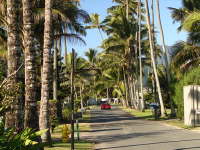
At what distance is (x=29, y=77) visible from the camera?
11094 millimetres

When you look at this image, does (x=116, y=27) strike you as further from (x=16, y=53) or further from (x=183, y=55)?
(x=16, y=53)

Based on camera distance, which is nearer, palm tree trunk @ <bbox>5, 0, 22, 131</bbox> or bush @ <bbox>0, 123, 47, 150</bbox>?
bush @ <bbox>0, 123, 47, 150</bbox>

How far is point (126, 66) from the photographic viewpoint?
64500 millimetres

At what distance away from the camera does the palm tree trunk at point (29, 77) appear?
1080cm

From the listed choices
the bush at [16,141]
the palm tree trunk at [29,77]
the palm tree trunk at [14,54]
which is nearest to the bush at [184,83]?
the palm tree trunk at [14,54]

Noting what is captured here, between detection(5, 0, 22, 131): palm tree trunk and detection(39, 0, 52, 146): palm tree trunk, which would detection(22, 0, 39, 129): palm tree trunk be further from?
detection(39, 0, 52, 146): palm tree trunk

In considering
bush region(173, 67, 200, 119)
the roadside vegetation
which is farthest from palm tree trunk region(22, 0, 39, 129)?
bush region(173, 67, 200, 119)

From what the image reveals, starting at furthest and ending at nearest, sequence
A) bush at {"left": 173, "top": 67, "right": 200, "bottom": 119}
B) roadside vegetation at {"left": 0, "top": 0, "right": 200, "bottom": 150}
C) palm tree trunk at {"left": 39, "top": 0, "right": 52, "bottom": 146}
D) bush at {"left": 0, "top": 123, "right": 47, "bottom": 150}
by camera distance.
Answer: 1. bush at {"left": 173, "top": 67, "right": 200, "bottom": 119}
2. palm tree trunk at {"left": 39, "top": 0, "right": 52, "bottom": 146}
3. roadside vegetation at {"left": 0, "top": 0, "right": 200, "bottom": 150}
4. bush at {"left": 0, "top": 123, "right": 47, "bottom": 150}

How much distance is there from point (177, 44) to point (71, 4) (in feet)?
34.3

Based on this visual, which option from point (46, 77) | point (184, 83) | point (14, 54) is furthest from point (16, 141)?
point (184, 83)

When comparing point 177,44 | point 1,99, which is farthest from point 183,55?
point 1,99

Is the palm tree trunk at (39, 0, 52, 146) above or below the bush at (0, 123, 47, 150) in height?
above

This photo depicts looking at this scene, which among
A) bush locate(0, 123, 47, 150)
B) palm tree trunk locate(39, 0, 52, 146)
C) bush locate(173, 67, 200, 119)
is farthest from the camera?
bush locate(173, 67, 200, 119)

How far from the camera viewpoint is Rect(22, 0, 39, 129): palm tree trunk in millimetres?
10797
